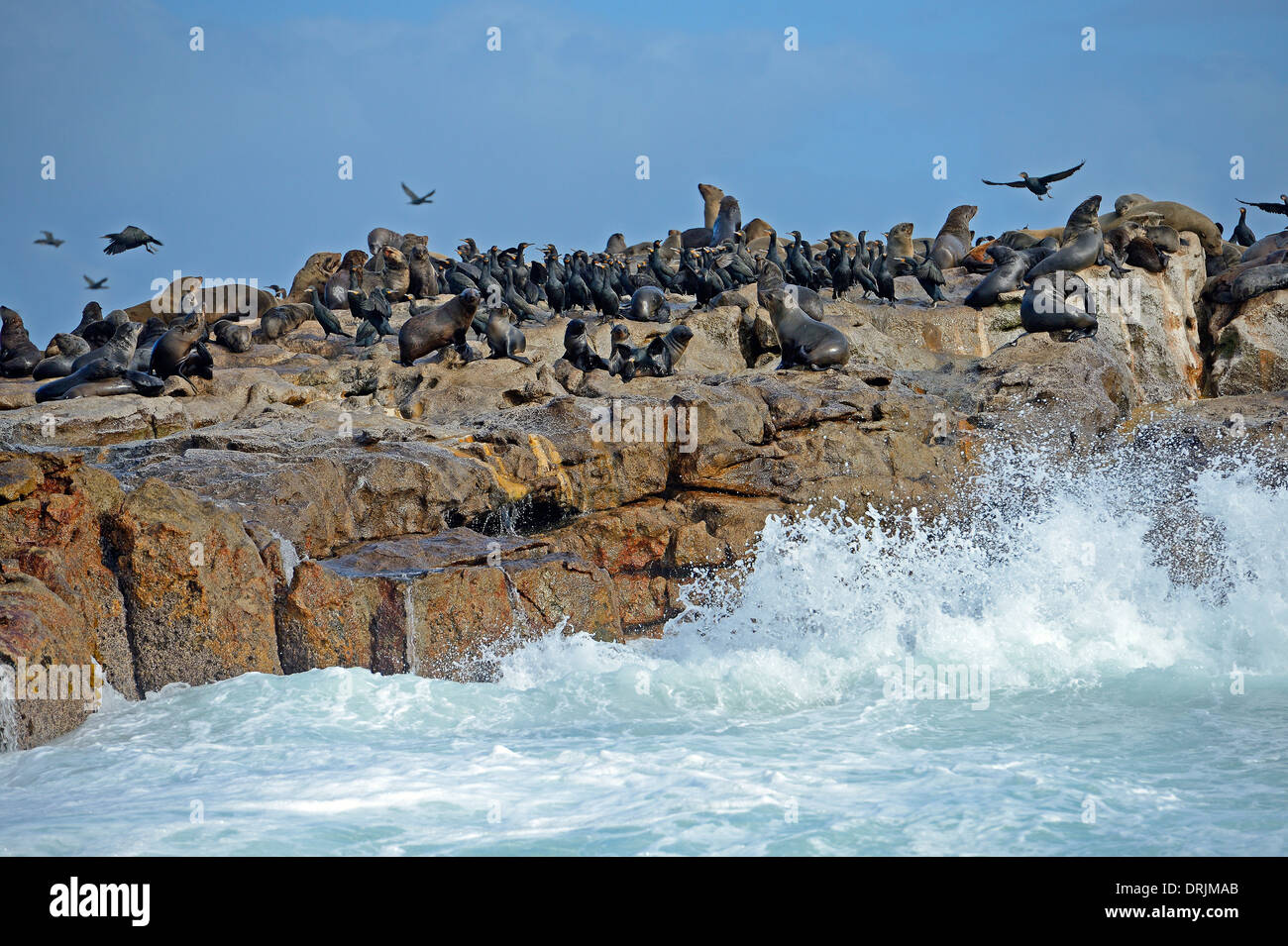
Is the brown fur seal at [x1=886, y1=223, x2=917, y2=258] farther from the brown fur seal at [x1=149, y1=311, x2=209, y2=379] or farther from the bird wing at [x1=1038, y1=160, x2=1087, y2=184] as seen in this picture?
the brown fur seal at [x1=149, y1=311, x2=209, y2=379]

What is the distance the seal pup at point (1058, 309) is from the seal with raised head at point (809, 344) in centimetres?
298

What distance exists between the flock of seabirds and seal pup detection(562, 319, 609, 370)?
0.02 m

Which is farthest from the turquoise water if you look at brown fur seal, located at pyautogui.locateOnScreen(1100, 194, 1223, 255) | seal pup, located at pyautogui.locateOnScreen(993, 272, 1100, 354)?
brown fur seal, located at pyautogui.locateOnScreen(1100, 194, 1223, 255)

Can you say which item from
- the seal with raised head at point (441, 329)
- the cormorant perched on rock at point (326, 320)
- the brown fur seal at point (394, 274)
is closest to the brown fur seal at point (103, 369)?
the seal with raised head at point (441, 329)

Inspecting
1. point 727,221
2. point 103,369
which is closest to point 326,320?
point 103,369

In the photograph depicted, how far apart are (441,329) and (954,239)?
1635cm

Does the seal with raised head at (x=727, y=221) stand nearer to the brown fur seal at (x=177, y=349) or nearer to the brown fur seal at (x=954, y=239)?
the brown fur seal at (x=954, y=239)

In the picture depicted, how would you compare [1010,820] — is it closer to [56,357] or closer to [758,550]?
[758,550]

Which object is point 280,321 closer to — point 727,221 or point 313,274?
point 313,274

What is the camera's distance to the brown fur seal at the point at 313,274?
26562mm

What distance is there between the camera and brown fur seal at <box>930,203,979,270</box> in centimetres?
2544
